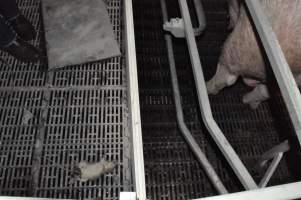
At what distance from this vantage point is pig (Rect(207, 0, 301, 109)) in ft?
6.76

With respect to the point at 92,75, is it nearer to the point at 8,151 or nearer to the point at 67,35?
the point at 67,35

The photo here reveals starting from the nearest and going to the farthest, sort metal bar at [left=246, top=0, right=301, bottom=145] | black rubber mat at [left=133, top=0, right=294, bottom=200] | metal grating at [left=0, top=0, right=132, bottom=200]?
metal bar at [left=246, top=0, right=301, bottom=145] < metal grating at [left=0, top=0, right=132, bottom=200] < black rubber mat at [left=133, top=0, right=294, bottom=200]

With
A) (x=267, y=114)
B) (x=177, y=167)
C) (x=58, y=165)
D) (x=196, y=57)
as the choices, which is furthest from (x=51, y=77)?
(x=267, y=114)

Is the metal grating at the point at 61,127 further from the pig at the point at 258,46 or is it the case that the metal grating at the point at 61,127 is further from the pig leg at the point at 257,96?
the pig leg at the point at 257,96

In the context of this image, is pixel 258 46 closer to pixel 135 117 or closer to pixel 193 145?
pixel 193 145

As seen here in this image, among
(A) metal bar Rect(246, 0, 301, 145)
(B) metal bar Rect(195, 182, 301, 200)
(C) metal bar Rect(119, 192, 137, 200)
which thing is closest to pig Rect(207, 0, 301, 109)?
(A) metal bar Rect(246, 0, 301, 145)

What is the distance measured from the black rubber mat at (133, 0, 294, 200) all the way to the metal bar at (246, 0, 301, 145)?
3.87ft

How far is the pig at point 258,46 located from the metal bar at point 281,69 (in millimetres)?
413

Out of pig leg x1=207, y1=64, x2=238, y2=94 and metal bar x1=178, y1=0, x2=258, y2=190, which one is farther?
pig leg x1=207, y1=64, x2=238, y2=94

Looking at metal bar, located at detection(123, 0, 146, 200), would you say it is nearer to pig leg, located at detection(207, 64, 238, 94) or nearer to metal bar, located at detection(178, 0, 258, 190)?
metal bar, located at detection(178, 0, 258, 190)

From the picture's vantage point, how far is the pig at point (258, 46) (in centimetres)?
206

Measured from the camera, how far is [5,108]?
1969mm

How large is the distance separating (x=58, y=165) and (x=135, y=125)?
504 millimetres

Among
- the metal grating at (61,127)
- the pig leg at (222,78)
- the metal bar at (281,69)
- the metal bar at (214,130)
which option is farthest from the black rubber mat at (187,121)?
the metal bar at (281,69)
